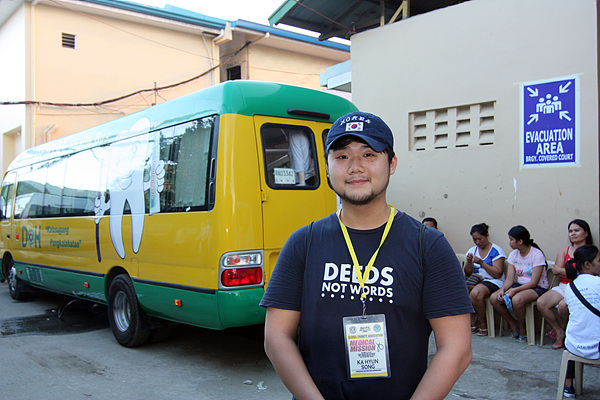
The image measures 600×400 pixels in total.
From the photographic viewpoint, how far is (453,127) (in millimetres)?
7246

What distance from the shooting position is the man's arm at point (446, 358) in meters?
1.73

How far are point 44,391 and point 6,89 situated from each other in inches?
543

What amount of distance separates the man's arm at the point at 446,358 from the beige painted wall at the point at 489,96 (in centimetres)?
498

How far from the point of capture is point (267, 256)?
495 centimetres

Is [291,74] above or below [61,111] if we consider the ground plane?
above

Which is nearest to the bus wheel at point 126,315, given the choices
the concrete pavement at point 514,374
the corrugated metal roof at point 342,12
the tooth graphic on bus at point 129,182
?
the tooth graphic on bus at point 129,182

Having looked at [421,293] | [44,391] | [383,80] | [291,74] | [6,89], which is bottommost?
[44,391]

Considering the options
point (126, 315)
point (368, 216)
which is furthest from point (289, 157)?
point (368, 216)

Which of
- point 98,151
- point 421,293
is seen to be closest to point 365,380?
point 421,293

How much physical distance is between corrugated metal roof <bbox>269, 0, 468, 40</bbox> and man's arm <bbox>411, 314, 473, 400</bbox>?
749 cm

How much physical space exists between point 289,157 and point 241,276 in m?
1.35

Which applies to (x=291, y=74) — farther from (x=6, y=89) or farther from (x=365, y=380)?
(x=365, y=380)

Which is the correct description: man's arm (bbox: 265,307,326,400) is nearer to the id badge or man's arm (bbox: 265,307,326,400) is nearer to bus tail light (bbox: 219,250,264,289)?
the id badge

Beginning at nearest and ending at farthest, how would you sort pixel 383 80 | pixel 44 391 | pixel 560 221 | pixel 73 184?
1. pixel 44 391
2. pixel 560 221
3. pixel 73 184
4. pixel 383 80
